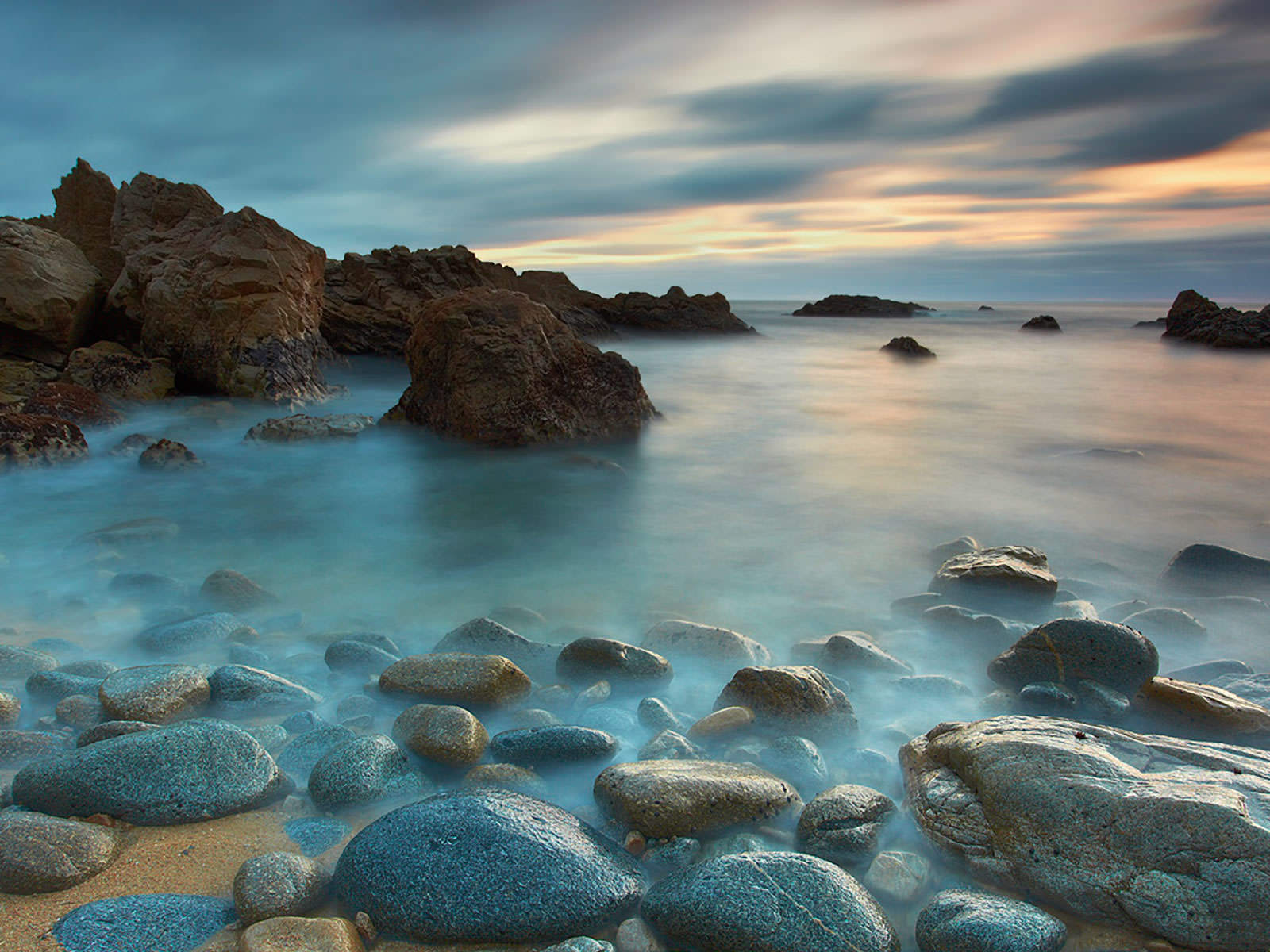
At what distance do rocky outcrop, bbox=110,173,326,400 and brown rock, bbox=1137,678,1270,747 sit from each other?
10057 mm

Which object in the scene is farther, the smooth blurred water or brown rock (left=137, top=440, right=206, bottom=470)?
brown rock (left=137, top=440, right=206, bottom=470)

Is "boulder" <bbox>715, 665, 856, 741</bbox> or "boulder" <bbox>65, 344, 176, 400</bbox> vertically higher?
"boulder" <bbox>65, 344, 176, 400</bbox>

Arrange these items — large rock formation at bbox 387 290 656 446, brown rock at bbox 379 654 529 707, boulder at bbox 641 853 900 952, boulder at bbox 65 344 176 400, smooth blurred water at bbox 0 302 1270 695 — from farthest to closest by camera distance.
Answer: boulder at bbox 65 344 176 400 → large rock formation at bbox 387 290 656 446 → smooth blurred water at bbox 0 302 1270 695 → brown rock at bbox 379 654 529 707 → boulder at bbox 641 853 900 952

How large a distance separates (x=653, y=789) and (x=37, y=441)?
296 inches

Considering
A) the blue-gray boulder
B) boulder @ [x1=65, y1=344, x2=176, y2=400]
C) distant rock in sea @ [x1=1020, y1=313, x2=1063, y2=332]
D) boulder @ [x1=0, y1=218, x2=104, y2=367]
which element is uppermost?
distant rock in sea @ [x1=1020, y1=313, x2=1063, y2=332]

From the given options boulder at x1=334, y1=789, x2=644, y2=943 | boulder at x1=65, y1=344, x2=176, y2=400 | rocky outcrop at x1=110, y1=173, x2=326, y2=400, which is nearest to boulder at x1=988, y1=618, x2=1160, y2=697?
boulder at x1=334, y1=789, x2=644, y2=943

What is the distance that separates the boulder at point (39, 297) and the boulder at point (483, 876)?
1055 centimetres

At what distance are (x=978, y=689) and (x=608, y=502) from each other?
3.86m

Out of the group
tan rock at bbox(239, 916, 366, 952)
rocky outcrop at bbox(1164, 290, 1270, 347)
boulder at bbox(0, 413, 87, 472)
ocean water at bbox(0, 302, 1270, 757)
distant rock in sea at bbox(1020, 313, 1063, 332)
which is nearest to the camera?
tan rock at bbox(239, 916, 366, 952)

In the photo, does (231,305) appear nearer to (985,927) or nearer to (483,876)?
(483,876)

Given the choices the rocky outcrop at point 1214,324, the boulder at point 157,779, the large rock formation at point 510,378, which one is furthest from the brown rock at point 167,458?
the rocky outcrop at point 1214,324

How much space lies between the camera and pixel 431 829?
2.27 meters

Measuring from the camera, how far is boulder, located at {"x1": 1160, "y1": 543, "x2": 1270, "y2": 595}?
4832 mm

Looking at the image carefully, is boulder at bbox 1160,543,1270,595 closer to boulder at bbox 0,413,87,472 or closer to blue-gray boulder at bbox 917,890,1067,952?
blue-gray boulder at bbox 917,890,1067,952
